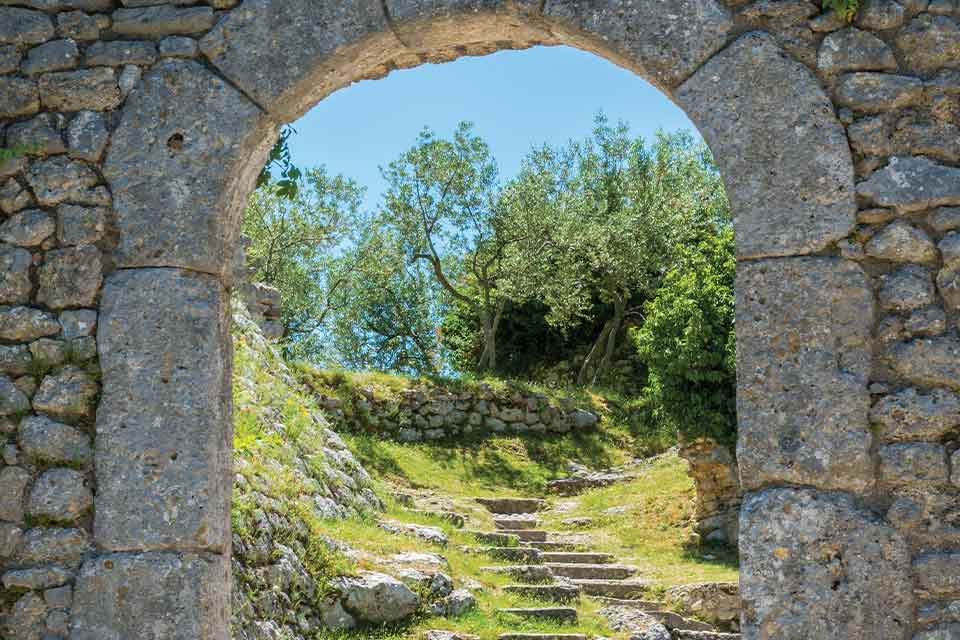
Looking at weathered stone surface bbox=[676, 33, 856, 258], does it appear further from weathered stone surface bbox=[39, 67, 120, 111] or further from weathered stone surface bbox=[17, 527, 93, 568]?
Result: weathered stone surface bbox=[17, 527, 93, 568]

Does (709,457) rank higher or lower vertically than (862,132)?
lower

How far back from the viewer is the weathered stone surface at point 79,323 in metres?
3.94

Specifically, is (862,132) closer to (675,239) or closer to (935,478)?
(935,478)

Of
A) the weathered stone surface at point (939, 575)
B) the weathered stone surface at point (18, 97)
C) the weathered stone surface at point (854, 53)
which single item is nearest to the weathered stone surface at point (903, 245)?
the weathered stone surface at point (854, 53)

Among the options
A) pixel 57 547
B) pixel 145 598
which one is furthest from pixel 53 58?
pixel 145 598

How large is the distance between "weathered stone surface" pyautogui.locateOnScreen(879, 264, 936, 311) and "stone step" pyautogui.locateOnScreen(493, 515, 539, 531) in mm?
9202

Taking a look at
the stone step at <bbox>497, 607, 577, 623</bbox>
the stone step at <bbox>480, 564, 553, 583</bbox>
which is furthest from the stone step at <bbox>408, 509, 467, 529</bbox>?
the stone step at <bbox>497, 607, 577, 623</bbox>

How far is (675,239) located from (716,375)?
8.28 meters

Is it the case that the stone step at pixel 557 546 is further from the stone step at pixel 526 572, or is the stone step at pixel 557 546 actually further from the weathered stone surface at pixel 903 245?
the weathered stone surface at pixel 903 245

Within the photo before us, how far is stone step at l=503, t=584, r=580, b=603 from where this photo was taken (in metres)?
9.23

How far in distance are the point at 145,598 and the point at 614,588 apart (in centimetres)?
747

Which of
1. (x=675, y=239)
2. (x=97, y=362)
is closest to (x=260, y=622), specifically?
(x=97, y=362)

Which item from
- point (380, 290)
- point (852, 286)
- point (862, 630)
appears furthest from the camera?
point (380, 290)

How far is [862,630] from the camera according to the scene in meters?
3.22
